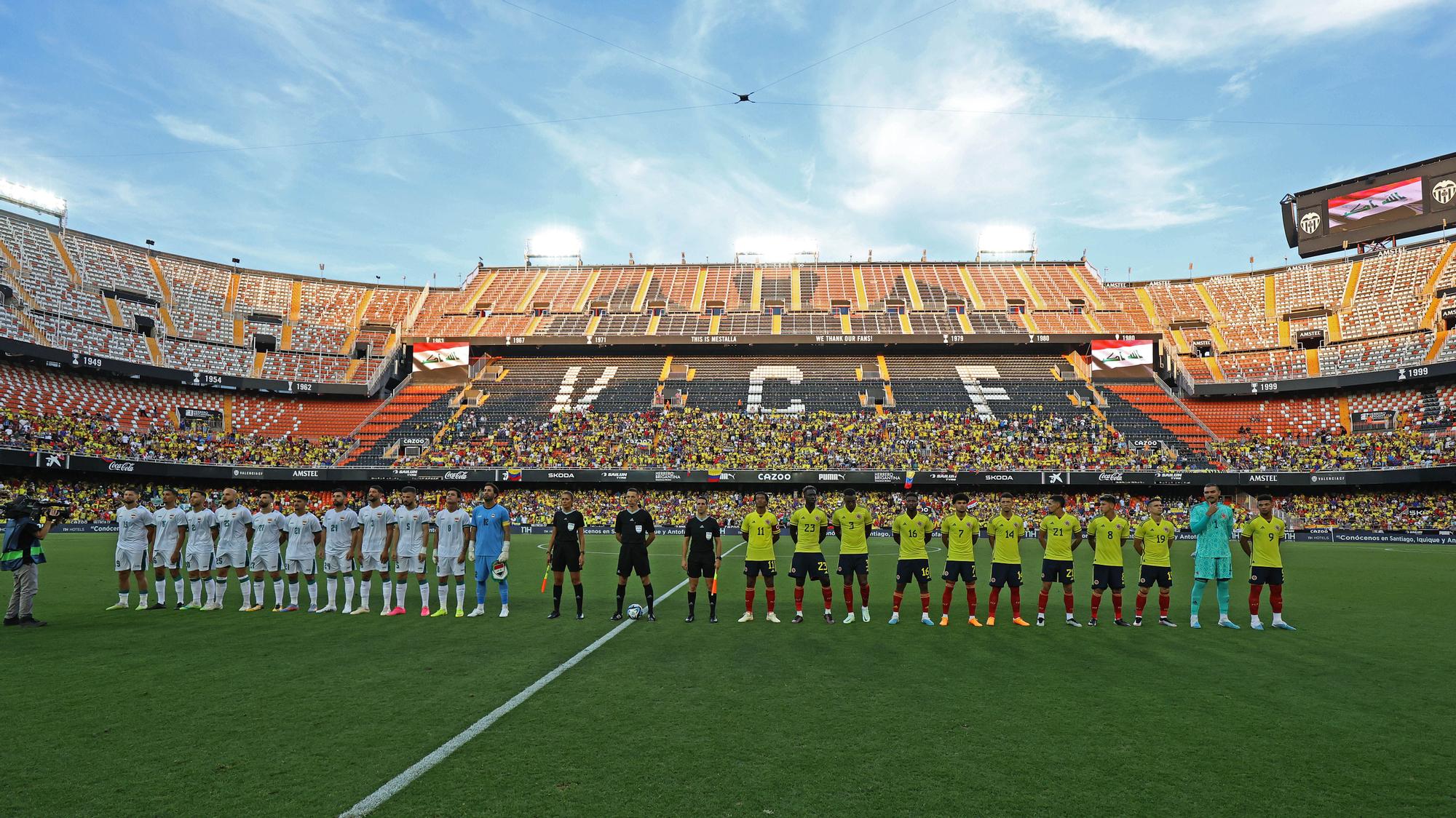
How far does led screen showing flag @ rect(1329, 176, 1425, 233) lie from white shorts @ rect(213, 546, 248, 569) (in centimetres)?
5830

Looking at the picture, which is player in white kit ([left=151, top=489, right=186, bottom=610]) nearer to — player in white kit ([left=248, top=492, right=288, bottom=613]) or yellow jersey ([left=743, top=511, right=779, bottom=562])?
player in white kit ([left=248, top=492, right=288, bottom=613])

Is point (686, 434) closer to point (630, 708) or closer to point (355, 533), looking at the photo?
point (355, 533)

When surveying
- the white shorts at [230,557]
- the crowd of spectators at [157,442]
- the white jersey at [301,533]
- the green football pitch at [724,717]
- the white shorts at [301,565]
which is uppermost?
the crowd of spectators at [157,442]

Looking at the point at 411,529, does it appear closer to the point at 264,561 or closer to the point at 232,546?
the point at 264,561

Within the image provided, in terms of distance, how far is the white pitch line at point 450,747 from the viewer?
15.2ft

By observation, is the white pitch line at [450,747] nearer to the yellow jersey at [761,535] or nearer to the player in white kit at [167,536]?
the yellow jersey at [761,535]

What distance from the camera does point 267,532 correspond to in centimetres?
1226

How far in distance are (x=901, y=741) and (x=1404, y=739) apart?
3942 mm

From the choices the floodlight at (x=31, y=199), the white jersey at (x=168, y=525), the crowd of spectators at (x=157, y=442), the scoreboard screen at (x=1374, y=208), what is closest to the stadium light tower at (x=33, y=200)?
the floodlight at (x=31, y=199)

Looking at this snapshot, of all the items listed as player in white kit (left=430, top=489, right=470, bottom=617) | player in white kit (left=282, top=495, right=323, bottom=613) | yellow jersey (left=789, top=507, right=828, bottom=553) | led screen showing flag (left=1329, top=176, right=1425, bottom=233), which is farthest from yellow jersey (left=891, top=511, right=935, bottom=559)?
led screen showing flag (left=1329, top=176, right=1425, bottom=233)

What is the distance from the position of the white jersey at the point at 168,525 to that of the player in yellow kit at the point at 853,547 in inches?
411

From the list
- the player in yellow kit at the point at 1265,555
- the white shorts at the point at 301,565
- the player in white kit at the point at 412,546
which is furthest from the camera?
the white shorts at the point at 301,565

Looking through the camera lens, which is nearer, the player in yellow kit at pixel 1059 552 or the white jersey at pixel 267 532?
the player in yellow kit at pixel 1059 552

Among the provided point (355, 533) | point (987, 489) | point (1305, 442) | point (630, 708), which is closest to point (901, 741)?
point (630, 708)
